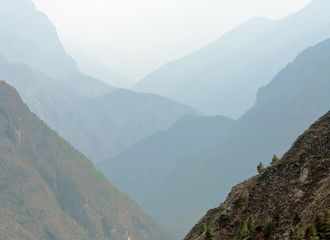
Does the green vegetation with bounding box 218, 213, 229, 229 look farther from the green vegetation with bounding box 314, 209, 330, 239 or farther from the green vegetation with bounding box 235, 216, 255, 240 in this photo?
the green vegetation with bounding box 314, 209, 330, 239

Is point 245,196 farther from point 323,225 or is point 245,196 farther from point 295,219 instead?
point 323,225

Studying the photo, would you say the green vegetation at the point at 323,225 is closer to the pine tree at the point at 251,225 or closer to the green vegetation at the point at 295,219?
the green vegetation at the point at 295,219

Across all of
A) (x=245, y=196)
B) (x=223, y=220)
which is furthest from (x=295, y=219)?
(x=223, y=220)

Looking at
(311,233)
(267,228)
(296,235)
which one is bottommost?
(311,233)

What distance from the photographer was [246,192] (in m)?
40.8

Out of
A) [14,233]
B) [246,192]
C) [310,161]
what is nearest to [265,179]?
[246,192]

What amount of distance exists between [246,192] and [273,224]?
674cm

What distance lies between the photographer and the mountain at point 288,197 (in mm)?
32531

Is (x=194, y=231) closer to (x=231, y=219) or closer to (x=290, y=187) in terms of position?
(x=231, y=219)

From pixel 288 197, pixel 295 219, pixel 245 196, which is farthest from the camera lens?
pixel 245 196

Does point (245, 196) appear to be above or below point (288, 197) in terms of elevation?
above

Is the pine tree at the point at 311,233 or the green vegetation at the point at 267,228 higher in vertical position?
the green vegetation at the point at 267,228

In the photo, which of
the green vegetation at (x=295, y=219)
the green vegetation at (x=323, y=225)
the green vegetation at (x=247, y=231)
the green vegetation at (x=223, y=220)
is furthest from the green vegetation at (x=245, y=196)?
the green vegetation at (x=323, y=225)

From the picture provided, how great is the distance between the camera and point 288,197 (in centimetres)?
3666
